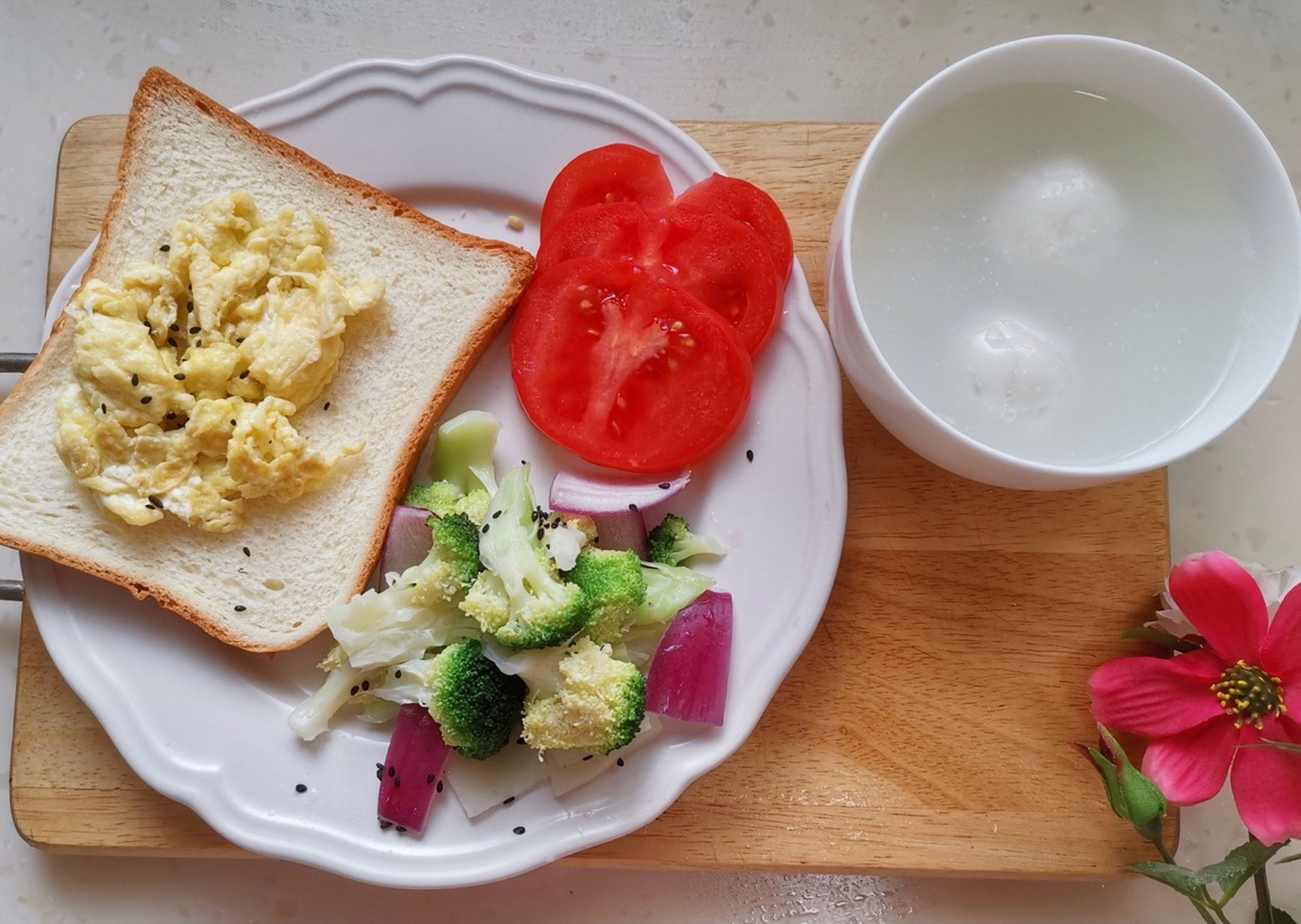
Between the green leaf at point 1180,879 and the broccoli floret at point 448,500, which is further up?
the broccoli floret at point 448,500

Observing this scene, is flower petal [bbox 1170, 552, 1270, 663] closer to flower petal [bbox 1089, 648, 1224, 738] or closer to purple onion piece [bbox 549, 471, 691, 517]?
flower petal [bbox 1089, 648, 1224, 738]

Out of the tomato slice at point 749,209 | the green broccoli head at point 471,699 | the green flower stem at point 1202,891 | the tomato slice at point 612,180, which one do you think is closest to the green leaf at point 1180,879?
the green flower stem at point 1202,891

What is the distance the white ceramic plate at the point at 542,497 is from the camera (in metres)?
2.08

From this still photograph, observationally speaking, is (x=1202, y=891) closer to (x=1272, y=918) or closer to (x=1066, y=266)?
(x=1272, y=918)

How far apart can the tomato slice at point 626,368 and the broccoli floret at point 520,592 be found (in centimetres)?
24

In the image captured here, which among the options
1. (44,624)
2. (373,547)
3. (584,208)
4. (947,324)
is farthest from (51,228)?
(947,324)

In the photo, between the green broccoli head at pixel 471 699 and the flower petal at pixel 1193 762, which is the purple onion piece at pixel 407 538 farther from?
the flower petal at pixel 1193 762

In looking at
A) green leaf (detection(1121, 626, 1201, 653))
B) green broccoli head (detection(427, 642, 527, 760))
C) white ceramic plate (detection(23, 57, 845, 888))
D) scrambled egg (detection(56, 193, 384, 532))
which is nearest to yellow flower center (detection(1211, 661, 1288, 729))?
green leaf (detection(1121, 626, 1201, 653))

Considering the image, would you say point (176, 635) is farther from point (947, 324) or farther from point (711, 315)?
point (947, 324)

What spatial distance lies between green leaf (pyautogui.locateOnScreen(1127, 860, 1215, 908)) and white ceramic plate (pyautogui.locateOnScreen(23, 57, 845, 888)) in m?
0.80

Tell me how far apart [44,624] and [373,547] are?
69cm

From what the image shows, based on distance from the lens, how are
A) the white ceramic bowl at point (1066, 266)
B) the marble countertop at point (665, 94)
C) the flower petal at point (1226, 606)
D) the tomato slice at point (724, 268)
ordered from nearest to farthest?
1. the white ceramic bowl at point (1066, 266)
2. the flower petal at point (1226, 606)
3. the tomato slice at point (724, 268)
4. the marble countertop at point (665, 94)

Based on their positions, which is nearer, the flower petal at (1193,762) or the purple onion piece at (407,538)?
the flower petal at (1193,762)

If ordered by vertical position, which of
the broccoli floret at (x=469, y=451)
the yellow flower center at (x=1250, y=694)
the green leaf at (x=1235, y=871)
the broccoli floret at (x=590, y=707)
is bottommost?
the green leaf at (x=1235, y=871)
